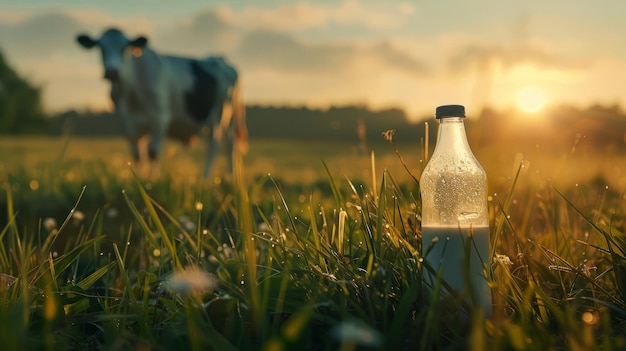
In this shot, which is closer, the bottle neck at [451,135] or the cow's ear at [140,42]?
the bottle neck at [451,135]

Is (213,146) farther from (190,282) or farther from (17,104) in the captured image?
(17,104)

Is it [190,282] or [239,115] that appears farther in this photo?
[239,115]

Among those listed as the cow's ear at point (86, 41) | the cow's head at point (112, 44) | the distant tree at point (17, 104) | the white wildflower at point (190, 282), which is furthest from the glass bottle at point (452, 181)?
the distant tree at point (17, 104)

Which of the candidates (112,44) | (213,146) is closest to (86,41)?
(112,44)

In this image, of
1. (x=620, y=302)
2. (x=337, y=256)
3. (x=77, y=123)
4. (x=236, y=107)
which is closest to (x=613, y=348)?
(x=620, y=302)

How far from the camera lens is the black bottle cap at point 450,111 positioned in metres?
2.18

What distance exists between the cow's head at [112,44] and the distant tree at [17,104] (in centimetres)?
4550

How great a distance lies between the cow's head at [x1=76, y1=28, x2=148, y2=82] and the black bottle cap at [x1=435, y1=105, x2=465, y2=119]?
10.1m

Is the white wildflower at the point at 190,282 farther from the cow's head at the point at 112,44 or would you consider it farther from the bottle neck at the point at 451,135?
the cow's head at the point at 112,44

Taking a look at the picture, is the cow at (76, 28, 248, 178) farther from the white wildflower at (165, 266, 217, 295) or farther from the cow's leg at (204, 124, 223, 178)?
the white wildflower at (165, 266, 217, 295)

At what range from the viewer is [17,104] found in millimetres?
54938

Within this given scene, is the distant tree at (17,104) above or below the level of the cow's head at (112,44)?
below

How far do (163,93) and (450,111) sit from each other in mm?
10217

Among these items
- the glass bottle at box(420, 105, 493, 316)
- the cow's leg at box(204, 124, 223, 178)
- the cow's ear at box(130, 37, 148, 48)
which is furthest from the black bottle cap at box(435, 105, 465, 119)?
the cow's leg at box(204, 124, 223, 178)
